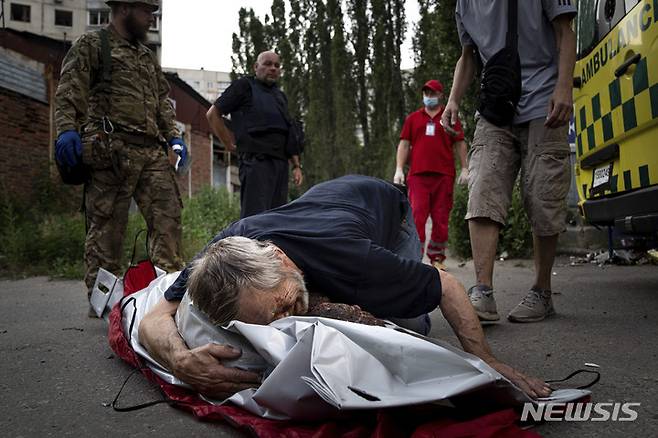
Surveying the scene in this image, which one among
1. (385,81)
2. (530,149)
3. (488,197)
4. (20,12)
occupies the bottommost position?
(488,197)

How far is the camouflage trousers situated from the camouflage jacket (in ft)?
0.58

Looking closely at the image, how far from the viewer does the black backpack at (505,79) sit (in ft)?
8.86

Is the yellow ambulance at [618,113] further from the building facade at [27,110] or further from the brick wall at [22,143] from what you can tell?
the brick wall at [22,143]

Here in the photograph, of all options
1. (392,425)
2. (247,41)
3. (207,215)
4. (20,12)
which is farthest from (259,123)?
(20,12)

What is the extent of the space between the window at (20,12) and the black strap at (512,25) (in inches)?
1479

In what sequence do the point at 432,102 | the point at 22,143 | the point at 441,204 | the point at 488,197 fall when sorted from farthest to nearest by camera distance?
the point at 22,143, the point at 432,102, the point at 441,204, the point at 488,197

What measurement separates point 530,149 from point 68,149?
2.48 meters

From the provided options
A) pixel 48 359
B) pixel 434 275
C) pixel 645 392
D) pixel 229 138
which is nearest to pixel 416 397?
pixel 434 275

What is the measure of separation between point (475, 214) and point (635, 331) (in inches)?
34.3

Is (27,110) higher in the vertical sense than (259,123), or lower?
higher

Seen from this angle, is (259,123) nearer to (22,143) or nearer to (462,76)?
(462,76)

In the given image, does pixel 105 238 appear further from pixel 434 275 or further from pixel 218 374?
pixel 434 275

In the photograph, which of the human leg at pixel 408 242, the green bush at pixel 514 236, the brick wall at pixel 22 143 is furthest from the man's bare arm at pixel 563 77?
the brick wall at pixel 22 143

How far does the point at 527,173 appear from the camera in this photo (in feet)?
9.02
